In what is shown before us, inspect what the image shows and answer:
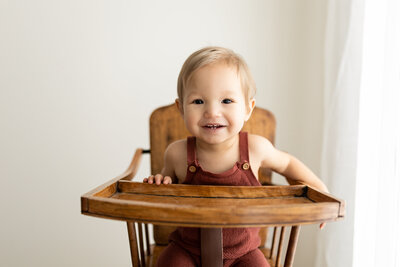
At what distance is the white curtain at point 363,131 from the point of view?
4.27 ft

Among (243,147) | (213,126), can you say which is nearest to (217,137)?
(213,126)

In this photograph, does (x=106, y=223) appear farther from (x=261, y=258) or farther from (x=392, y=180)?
(x=392, y=180)

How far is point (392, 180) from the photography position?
50.6 inches

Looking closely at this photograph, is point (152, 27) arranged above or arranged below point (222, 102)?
above

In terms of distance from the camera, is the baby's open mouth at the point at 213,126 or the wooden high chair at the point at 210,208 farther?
the baby's open mouth at the point at 213,126

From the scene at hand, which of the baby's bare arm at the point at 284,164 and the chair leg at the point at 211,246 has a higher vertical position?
the baby's bare arm at the point at 284,164

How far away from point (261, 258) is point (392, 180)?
0.48 metres

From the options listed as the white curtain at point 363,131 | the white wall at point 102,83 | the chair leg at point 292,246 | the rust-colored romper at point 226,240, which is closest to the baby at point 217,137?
the rust-colored romper at point 226,240

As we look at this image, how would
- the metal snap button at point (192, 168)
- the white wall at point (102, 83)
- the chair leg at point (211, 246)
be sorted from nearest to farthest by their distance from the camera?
the chair leg at point (211, 246) → the metal snap button at point (192, 168) → the white wall at point (102, 83)

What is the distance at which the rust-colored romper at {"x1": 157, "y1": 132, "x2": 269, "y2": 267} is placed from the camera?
1.22 meters

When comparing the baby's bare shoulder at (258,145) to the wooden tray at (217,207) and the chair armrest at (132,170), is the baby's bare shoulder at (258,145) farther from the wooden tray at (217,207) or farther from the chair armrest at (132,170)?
the chair armrest at (132,170)

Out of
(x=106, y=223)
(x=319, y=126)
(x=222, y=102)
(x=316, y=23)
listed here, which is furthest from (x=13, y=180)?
(x=316, y=23)

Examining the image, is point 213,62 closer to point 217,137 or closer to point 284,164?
point 217,137

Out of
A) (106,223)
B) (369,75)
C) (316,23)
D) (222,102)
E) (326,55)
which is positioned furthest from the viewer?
(106,223)
